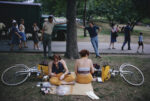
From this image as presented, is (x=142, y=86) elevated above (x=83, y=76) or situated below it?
below

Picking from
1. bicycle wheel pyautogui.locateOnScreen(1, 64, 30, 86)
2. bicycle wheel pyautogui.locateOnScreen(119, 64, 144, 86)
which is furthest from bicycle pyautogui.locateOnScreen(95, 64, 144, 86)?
bicycle wheel pyautogui.locateOnScreen(1, 64, 30, 86)

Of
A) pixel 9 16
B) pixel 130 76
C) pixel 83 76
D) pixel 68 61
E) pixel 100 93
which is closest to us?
pixel 100 93

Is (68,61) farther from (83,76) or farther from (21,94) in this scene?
(21,94)

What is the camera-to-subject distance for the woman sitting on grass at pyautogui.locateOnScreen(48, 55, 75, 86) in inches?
232

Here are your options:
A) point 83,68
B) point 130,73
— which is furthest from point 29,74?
point 130,73

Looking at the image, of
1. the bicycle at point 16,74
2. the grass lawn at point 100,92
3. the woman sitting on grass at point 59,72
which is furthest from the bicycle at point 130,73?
the bicycle at point 16,74

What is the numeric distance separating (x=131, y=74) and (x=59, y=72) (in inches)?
104

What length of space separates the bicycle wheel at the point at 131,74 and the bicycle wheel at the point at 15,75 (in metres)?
3.45

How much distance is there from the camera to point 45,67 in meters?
6.52

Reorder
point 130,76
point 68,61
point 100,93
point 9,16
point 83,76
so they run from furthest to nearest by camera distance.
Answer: point 9,16 → point 68,61 → point 130,76 → point 83,76 → point 100,93

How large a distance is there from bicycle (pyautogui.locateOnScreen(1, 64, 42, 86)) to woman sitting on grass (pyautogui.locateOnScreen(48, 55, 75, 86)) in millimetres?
597

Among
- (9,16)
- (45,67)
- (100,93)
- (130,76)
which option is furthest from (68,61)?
(9,16)

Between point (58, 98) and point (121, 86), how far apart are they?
2263mm

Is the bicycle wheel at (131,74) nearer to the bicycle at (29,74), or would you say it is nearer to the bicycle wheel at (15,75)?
the bicycle at (29,74)
